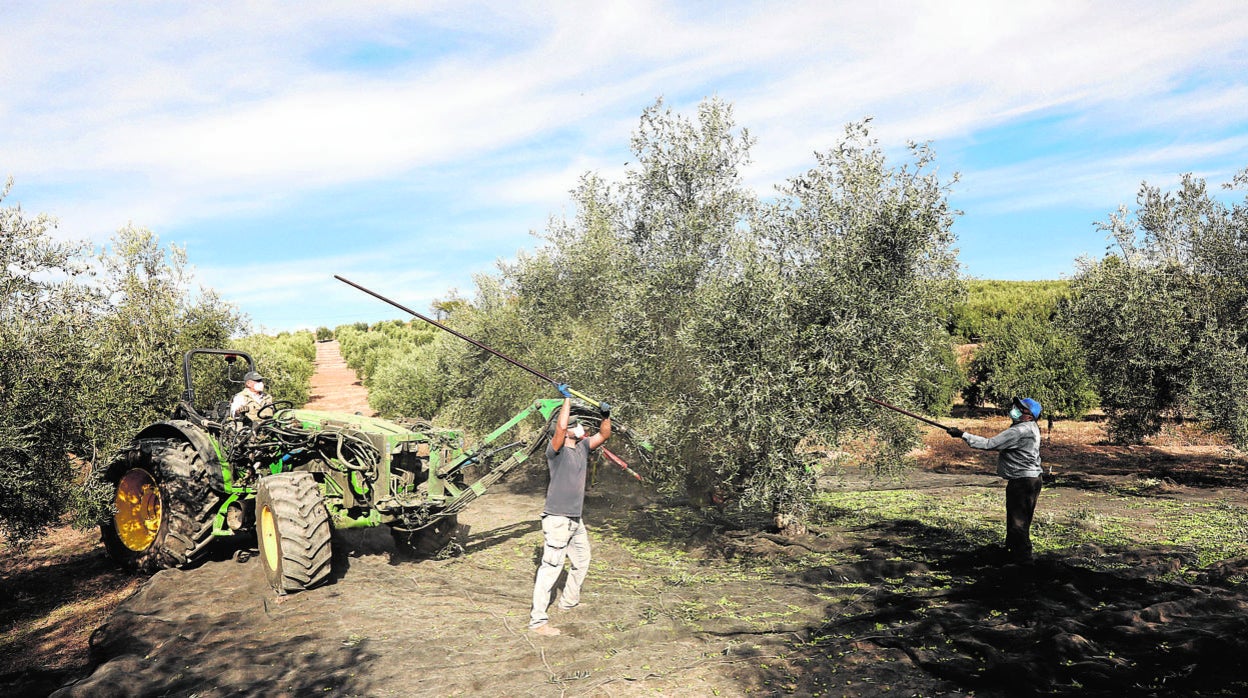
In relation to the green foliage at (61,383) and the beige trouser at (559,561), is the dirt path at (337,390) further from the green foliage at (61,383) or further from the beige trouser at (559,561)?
the beige trouser at (559,561)

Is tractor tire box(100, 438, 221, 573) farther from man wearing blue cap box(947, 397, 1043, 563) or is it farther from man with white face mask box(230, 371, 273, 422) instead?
man wearing blue cap box(947, 397, 1043, 563)

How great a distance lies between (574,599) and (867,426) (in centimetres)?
473

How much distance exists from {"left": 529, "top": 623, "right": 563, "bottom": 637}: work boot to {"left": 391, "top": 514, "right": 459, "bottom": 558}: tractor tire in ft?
10.7

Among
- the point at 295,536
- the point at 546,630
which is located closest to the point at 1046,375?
the point at 546,630

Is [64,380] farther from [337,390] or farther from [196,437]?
[337,390]

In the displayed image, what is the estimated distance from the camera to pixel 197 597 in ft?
26.5

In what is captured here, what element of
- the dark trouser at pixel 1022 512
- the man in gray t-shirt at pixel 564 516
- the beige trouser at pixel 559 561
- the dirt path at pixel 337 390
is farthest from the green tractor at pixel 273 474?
the dirt path at pixel 337 390

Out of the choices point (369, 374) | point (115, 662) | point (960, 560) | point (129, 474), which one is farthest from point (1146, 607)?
point (369, 374)

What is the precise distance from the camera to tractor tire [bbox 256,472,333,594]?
25.8 feet

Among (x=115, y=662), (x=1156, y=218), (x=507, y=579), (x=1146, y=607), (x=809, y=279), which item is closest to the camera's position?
(x=115, y=662)

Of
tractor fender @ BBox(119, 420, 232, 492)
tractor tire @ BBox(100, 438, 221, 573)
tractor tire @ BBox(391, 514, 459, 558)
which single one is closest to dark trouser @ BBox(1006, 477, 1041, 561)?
tractor tire @ BBox(391, 514, 459, 558)

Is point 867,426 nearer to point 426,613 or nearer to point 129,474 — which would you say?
point 426,613

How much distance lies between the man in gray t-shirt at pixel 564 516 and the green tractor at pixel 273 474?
159 cm

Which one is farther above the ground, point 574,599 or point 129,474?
point 129,474
